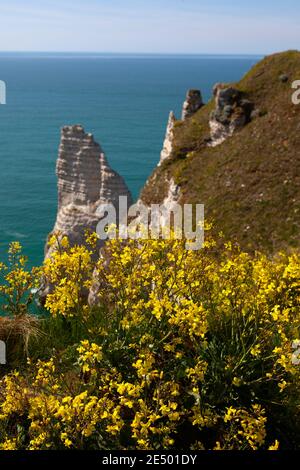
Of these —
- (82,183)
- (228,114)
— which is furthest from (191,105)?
(82,183)

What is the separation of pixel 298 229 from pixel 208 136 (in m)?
16.7

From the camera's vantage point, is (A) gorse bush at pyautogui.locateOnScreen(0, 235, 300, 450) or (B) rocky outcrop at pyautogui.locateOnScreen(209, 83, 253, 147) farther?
(B) rocky outcrop at pyautogui.locateOnScreen(209, 83, 253, 147)

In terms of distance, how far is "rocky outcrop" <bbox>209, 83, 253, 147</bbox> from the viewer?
39219 mm

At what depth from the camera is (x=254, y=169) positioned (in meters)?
33.6

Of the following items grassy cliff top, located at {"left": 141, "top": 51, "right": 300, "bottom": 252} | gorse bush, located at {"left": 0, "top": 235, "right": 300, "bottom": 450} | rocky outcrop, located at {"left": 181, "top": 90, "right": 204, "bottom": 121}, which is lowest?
gorse bush, located at {"left": 0, "top": 235, "right": 300, "bottom": 450}

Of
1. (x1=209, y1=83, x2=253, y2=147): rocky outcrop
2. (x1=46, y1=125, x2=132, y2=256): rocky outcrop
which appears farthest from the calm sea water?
(x1=209, y1=83, x2=253, y2=147): rocky outcrop

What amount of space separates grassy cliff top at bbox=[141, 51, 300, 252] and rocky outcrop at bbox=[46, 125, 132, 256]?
5331 millimetres

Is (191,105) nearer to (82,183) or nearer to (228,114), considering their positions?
(228,114)

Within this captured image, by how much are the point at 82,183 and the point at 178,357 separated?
38595mm

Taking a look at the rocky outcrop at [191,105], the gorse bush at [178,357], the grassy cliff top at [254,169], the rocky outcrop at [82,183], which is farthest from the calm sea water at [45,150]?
the gorse bush at [178,357]

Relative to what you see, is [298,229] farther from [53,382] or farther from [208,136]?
[53,382]

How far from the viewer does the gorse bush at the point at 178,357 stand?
23.2 ft

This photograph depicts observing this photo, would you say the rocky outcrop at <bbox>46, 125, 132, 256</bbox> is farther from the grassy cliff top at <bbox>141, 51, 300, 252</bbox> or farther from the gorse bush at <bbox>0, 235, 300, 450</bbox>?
the gorse bush at <bbox>0, 235, 300, 450</bbox>

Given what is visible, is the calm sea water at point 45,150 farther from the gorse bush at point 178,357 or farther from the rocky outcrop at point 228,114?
the gorse bush at point 178,357
